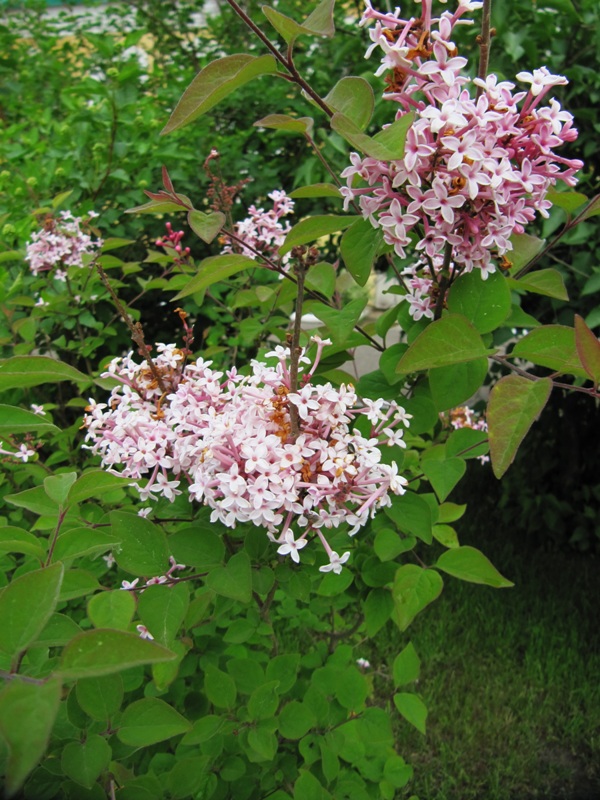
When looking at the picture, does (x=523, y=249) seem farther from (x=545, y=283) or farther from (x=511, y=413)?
(x=511, y=413)

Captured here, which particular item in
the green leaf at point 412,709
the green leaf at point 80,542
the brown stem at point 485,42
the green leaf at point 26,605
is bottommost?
the green leaf at point 412,709

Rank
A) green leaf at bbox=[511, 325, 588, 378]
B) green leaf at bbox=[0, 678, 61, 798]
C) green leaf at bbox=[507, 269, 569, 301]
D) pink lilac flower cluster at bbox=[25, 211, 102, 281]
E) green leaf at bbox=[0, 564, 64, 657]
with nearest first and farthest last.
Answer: green leaf at bbox=[0, 678, 61, 798] < green leaf at bbox=[0, 564, 64, 657] < green leaf at bbox=[511, 325, 588, 378] < green leaf at bbox=[507, 269, 569, 301] < pink lilac flower cluster at bbox=[25, 211, 102, 281]

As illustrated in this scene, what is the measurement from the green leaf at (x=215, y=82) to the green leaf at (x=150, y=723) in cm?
67

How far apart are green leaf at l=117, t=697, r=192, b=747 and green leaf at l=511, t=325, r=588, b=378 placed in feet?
2.00

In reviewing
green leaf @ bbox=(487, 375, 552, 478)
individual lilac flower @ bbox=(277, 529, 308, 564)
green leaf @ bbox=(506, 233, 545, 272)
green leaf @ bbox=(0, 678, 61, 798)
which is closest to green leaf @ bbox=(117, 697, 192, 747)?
individual lilac flower @ bbox=(277, 529, 308, 564)

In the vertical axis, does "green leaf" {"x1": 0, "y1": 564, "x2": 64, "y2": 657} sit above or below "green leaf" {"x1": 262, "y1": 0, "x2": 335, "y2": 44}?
below

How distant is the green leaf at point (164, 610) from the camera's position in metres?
0.90

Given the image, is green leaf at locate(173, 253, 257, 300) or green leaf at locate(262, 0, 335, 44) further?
green leaf at locate(173, 253, 257, 300)

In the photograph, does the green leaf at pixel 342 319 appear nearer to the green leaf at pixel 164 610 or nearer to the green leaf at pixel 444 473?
the green leaf at pixel 444 473

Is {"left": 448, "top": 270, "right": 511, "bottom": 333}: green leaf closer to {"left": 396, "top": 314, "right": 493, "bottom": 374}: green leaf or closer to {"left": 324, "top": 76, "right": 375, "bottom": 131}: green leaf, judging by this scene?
{"left": 396, "top": 314, "right": 493, "bottom": 374}: green leaf

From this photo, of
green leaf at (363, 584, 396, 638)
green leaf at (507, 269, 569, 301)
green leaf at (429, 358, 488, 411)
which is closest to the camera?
green leaf at (429, 358, 488, 411)

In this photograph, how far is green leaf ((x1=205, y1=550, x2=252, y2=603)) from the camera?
3.02ft

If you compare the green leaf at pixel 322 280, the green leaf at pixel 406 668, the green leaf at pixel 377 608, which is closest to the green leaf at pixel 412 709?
the green leaf at pixel 406 668

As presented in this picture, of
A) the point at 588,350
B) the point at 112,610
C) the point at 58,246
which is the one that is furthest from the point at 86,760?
the point at 58,246
